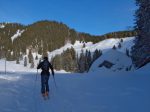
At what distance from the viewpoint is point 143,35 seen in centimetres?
3503

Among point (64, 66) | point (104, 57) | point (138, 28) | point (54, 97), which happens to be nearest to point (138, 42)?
point (138, 28)

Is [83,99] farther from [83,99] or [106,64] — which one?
[106,64]

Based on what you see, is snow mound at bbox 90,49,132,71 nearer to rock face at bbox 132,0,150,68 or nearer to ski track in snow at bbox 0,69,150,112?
rock face at bbox 132,0,150,68

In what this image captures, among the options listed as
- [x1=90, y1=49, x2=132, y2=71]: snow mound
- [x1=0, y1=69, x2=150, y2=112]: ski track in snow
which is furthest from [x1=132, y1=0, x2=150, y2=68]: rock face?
[x1=90, y1=49, x2=132, y2=71]: snow mound

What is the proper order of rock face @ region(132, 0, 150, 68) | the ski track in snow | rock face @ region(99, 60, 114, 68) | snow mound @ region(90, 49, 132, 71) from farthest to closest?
1. snow mound @ region(90, 49, 132, 71)
2. rock face @ region(99, 60, 114, 68)
3. rock face @ region(132, 0, 150, 68)
4. the ski track in snow

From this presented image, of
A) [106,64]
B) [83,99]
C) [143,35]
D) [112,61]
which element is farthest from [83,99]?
[112,61]

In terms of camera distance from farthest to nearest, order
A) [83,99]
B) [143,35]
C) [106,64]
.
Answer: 1. [106,64]
2. [143,35]
3. [83,99]

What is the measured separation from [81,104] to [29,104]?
215cm

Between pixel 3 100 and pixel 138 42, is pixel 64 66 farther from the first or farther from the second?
pixel 3 100

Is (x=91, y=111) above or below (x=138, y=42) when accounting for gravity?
below

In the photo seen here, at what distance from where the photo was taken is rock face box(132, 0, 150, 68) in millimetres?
33062

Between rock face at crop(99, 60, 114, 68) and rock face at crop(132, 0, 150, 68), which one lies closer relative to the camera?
rock face at crop(132, 0, 150, 68)

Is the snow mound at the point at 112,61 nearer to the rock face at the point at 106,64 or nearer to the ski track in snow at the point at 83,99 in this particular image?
the rock face at the point at 106,64

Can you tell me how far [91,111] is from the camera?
12750mm
